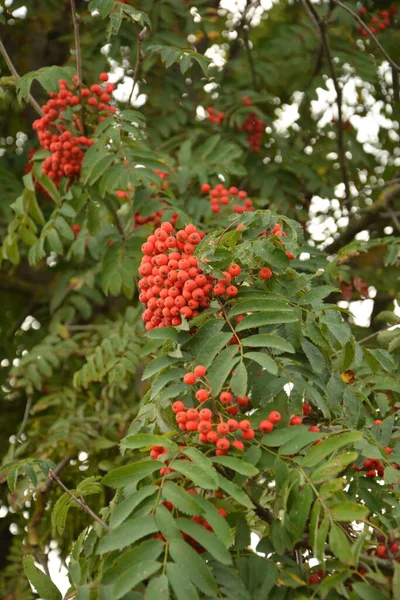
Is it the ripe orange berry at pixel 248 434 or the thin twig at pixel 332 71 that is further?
the thin twig at pixel 332 71

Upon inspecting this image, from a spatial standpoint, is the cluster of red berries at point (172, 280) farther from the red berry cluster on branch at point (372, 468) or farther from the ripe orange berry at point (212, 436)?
the red berry cluster on branch at point (372, 468)

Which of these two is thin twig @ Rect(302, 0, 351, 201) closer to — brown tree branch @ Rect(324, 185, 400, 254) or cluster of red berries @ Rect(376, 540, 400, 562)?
brown tree branch @ Rect(324, 185, 400, 254)

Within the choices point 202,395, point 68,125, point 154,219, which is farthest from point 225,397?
point 68,125

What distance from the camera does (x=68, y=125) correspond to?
3236 mm

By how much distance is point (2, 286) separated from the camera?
15.3 ft

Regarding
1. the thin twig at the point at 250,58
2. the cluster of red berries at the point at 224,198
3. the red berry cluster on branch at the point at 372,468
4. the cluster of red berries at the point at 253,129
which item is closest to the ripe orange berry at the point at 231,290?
the red berry cluster on branch at the point at 372,468

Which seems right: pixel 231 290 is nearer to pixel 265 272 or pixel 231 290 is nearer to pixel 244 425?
pixel 265 272

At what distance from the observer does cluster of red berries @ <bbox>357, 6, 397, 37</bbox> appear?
463cm

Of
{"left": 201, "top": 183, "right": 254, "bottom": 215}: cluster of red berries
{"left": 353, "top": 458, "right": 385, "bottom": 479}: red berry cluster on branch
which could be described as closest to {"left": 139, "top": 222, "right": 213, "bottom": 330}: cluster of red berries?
{"left": 353, "top": 458, "right": 385, "bottom": 479}: red berry cluster on branch

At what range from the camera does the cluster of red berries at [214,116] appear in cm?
441

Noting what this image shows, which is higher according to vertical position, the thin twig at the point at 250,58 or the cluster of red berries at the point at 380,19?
the cluster of red berries at the point at 380,19

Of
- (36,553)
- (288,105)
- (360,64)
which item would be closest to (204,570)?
(36,553)

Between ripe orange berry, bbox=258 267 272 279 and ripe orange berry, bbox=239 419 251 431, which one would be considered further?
ripe orange berry, bbox=258 267 272 279

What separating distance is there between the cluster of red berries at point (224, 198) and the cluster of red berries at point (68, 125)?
0.66 metres
